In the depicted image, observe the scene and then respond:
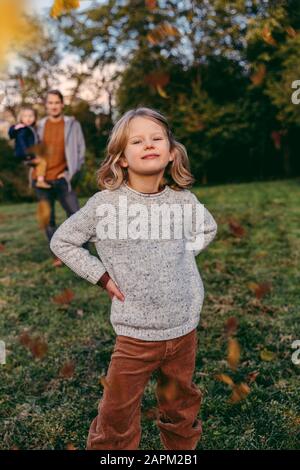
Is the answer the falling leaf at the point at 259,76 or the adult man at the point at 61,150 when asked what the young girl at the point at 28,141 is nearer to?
the adult man at the point at 61,150

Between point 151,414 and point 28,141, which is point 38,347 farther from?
point 28,141

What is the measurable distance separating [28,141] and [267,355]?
11.6ft

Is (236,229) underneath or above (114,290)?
underneath

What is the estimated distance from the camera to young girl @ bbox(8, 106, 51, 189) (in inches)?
228

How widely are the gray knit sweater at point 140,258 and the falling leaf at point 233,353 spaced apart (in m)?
1.34

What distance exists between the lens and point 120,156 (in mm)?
2332

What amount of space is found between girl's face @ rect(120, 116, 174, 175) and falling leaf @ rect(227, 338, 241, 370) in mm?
1649

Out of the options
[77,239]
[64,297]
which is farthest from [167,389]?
[64,297]

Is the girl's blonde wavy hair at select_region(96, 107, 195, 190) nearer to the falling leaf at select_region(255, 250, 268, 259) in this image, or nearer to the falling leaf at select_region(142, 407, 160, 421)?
the falling leaf at select_region(142, 407, 160, 421)

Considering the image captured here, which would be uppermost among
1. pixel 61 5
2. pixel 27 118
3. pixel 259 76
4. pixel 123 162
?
pixel 259 76

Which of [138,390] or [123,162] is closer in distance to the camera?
[138,390]

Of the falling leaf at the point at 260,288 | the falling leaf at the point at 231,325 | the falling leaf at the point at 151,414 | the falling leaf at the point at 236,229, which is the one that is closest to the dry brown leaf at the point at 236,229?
the falling leaf at the point at 236,229
